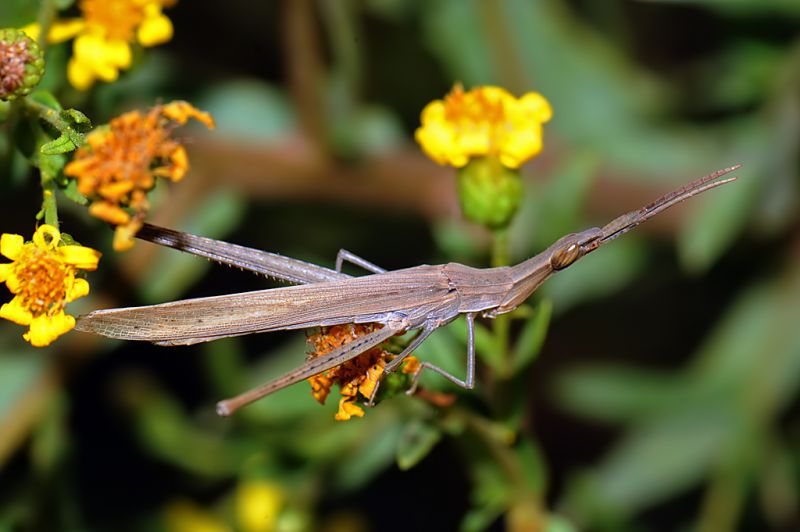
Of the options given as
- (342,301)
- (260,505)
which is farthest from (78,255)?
(260,505)

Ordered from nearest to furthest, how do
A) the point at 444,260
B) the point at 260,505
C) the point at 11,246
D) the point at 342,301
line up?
the point at 11,246, the point at 342,301, the point at 260,505, the point at 444,260

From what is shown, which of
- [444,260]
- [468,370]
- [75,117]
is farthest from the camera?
[444,260]

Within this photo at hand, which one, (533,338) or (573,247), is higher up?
(573,247)

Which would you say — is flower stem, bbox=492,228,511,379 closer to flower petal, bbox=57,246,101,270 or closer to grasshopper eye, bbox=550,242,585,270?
grasshopper eye, bbox=550,242,585,270

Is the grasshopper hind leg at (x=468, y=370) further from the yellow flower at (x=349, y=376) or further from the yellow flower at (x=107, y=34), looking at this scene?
the yellow flower at (x=107, y=34)

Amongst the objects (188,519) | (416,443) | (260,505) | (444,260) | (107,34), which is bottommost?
(188,519)

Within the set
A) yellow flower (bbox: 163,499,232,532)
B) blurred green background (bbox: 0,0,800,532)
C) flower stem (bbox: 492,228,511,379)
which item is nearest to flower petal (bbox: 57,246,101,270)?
blurred green background (bbox: 0,0,800,532)

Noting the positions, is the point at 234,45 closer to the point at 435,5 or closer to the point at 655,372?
the point at 435,5

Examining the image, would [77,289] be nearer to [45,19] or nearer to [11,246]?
[11,246]
